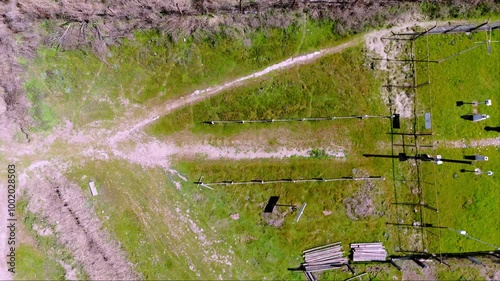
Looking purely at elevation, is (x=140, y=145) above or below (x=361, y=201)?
above

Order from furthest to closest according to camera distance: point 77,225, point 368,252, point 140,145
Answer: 1. point 368,252
2. point 140,145
3. point 77,225

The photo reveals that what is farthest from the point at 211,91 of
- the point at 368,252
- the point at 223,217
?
the point at 368,252

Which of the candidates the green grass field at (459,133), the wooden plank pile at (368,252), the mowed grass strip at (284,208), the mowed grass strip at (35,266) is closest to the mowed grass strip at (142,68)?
the mowed grass strip at (284,208)

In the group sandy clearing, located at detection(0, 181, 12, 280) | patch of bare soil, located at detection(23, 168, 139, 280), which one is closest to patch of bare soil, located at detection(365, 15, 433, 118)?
patch of bare soil, located at detection(23, 168, 139, 280)

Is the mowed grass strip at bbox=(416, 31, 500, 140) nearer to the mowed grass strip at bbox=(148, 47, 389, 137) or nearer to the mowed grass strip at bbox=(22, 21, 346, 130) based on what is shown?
the mowed grass strip at bbox=(148, 47, 389, 137)

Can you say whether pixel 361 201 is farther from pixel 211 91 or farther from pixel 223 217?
pixel 211 91

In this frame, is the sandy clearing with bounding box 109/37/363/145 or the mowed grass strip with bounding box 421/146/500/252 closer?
the sandy clearing with bounding box 109/37/363/145

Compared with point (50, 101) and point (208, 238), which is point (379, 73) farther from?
point (50, 101)
